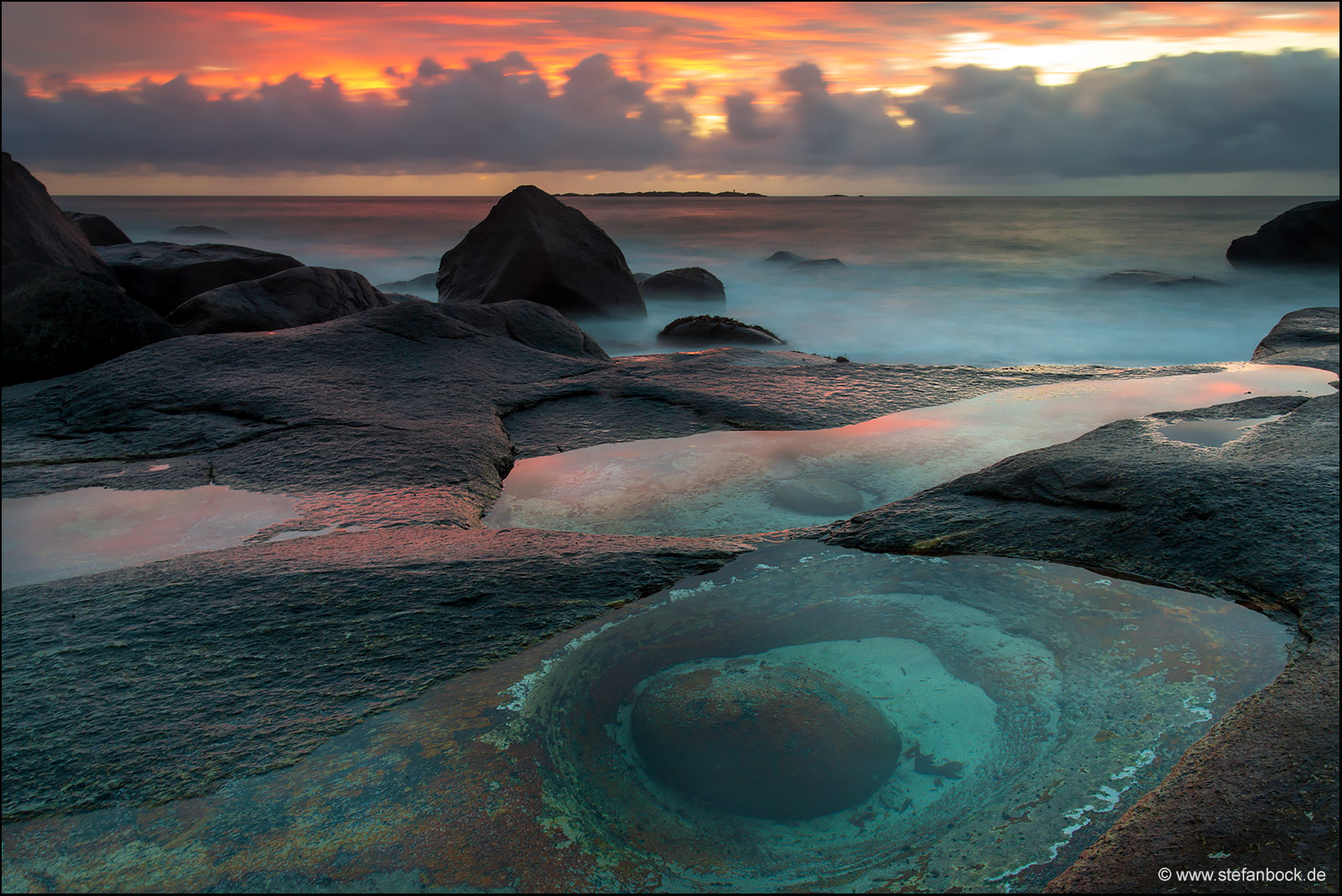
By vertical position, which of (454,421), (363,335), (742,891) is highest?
(363,335)

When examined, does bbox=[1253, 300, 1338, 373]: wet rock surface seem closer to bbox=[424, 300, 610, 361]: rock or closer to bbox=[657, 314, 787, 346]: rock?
bbox=[657, 314, 787, 346]: rock

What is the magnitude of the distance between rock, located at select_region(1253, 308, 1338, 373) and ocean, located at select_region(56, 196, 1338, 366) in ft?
9.47

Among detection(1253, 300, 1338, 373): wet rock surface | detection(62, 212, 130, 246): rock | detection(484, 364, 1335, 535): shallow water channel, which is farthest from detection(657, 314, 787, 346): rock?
detection(62, 212, 130, 246): rock

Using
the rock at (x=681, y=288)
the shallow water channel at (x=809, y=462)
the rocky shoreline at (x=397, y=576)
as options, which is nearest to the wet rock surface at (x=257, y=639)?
the rocky shoreline at (x=397, y=576)

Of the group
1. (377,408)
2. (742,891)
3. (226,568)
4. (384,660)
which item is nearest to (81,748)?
(384,660)

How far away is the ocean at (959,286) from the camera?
1103cm

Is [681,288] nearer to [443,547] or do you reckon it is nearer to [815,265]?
[815,265]

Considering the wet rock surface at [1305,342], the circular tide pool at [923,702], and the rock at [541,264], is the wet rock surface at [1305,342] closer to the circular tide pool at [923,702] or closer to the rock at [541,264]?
the circular tide pool at [923,702]

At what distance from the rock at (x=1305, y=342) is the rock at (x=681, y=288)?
879 cm

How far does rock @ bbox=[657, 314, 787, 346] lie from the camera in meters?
9.11

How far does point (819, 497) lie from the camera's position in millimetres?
3602

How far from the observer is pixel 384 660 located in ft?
6.93

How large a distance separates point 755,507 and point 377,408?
2.25 meters

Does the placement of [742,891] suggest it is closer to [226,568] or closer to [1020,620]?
[1020,620]
